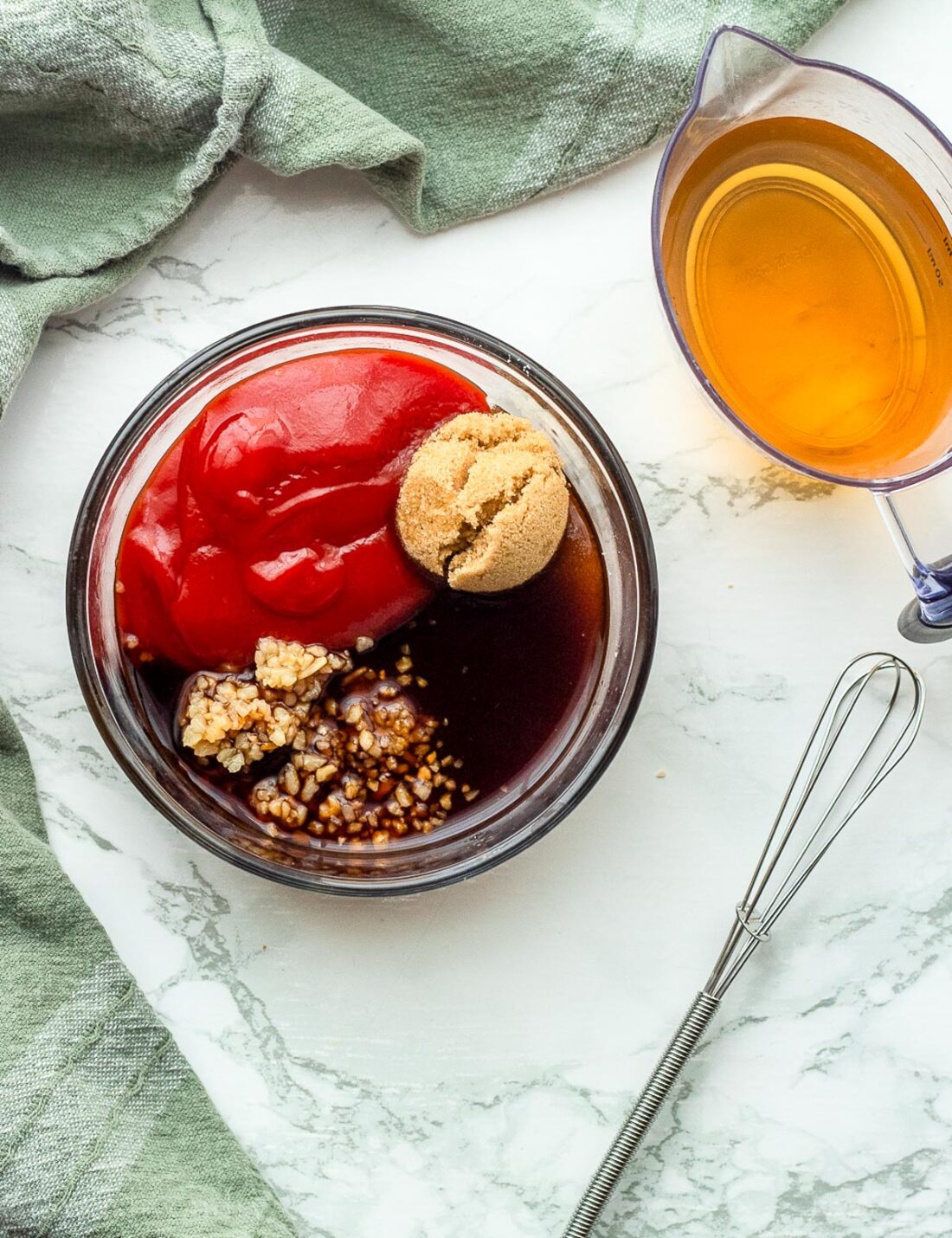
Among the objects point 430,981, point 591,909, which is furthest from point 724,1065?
point 430,981

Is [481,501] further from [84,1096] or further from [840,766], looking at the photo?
[84,1096]

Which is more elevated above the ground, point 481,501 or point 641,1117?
point 481,501

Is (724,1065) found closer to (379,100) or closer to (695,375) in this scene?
(695,375)

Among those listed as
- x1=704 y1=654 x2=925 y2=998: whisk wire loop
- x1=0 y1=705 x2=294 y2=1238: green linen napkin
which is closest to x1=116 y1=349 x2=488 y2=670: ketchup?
x1=0 y1=705 x2=294 y2=1238: green linen napkin

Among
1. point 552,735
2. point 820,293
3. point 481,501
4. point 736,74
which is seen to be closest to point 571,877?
point 552,735

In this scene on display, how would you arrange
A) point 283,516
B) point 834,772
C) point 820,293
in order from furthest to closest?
point 834,772, point 820,293, point 283,516

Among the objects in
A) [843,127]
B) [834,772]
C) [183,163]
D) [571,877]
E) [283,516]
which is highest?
[843,127]
